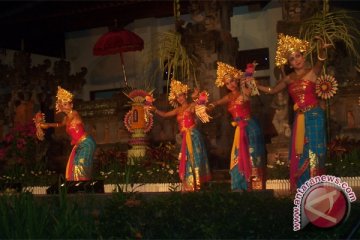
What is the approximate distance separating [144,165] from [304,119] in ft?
17.2

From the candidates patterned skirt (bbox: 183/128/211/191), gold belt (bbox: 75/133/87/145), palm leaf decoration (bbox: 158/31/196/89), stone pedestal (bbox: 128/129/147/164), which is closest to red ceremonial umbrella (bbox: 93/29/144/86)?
palm leaf decoration (bbox: 158/31/196/89)

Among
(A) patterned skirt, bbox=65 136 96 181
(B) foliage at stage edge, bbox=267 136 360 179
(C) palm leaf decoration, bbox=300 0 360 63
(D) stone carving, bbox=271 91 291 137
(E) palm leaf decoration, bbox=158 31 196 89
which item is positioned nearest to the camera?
(B) foliage at stage edge, bbox=267 136 360 179

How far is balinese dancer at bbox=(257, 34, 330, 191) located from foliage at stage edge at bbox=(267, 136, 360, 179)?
2165 millimetres

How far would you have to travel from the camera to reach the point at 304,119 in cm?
951

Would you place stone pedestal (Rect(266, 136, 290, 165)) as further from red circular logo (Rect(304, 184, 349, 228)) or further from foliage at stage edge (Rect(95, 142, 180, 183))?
red circular logo (Rect(304, 184, 349, 228))

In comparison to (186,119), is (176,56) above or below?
above

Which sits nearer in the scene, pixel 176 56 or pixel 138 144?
pixel 176 56

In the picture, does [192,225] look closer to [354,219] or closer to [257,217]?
[257,217]

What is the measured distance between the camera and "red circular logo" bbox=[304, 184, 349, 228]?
5.77 metres

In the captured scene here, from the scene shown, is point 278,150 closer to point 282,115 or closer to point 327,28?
point 282,115

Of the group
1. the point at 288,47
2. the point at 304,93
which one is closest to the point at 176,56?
the point at 288,47

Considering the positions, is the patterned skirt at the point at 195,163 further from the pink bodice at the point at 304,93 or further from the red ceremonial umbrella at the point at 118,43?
the red ceremonial umbrella at the point at 118,43

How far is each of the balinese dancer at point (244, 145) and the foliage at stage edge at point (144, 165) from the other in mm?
2916

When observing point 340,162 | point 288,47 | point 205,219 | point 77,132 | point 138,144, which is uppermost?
point 288,47
